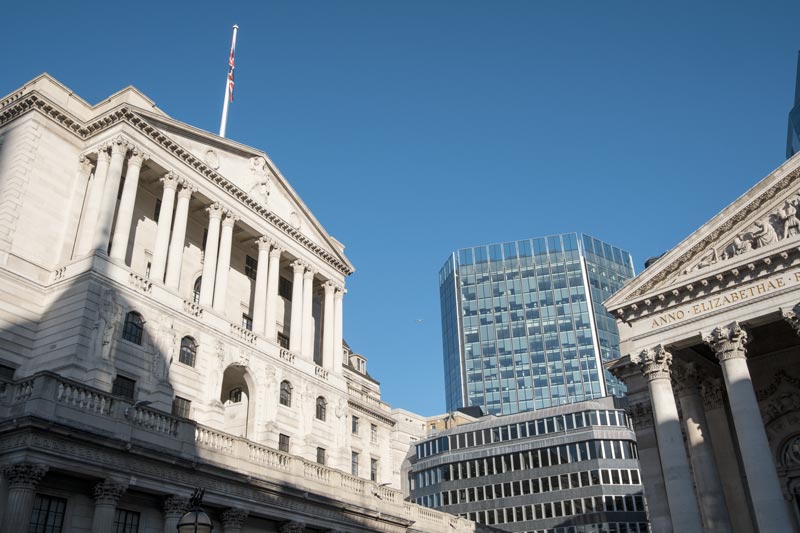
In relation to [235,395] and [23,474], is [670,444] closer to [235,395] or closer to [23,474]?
[23,474]

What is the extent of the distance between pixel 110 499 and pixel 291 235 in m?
24.8

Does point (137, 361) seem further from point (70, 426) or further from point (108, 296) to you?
point (70, 426)

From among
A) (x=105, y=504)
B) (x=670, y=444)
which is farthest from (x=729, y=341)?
(x=105, y=504)

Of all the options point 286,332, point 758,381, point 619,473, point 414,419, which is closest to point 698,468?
point 758,381

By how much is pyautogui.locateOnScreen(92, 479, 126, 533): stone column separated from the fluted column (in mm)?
13136

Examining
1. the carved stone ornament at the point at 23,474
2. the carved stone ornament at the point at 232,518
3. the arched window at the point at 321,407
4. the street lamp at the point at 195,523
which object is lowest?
the street lamp at the point at 195,523

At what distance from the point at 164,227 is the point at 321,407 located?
15.6 meters

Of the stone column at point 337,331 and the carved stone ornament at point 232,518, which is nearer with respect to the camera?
the carved stone ornament at point 232,518

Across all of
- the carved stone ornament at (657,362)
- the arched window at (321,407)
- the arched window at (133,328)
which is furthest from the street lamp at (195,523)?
the arched window at (321,407)

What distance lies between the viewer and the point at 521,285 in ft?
504

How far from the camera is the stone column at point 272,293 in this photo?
45.4 metres

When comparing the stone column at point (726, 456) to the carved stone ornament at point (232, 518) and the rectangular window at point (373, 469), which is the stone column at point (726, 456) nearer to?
the carved stone ornament at point (232, 518)

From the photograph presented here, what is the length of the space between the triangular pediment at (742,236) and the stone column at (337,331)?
24.1m

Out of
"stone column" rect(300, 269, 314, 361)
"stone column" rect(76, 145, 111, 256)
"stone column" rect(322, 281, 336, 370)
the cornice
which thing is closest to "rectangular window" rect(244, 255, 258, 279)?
"stone column" rect(300, 269, 314, 361)
